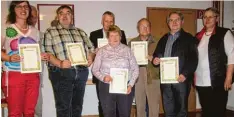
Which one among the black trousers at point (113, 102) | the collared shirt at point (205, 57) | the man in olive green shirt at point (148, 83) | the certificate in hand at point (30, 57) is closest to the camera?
the certificate in hand at point (30, 57)

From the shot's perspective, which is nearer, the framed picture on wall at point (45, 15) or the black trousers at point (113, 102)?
the black trousers at point (113, 102)

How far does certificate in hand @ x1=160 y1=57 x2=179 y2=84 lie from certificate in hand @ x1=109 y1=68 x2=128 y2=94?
451 mm

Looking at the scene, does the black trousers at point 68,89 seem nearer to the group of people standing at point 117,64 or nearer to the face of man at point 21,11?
the group of people standing at point 117,64

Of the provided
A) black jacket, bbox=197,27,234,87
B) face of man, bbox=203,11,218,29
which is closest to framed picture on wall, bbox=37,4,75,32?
face of man, bbox=203,11,218,29

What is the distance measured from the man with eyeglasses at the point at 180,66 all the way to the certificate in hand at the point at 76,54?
92 cm

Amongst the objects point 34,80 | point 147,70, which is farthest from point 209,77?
point 34,80

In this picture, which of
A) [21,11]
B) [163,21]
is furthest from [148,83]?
[163,21]

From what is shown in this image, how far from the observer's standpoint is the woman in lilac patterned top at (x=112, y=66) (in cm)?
284

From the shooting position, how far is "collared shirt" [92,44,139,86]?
9.30ft

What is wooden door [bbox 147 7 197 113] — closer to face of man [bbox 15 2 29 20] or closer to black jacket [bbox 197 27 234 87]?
black jacket [bbox 197 27 234 87]

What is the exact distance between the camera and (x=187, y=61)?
2887 millimetres

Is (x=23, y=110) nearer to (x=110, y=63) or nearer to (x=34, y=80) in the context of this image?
(x=34, y=80)

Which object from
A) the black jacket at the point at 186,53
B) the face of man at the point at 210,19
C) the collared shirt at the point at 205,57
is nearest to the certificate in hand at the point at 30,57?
the black jacket at the point at 186,53

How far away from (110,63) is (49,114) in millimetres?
2426
